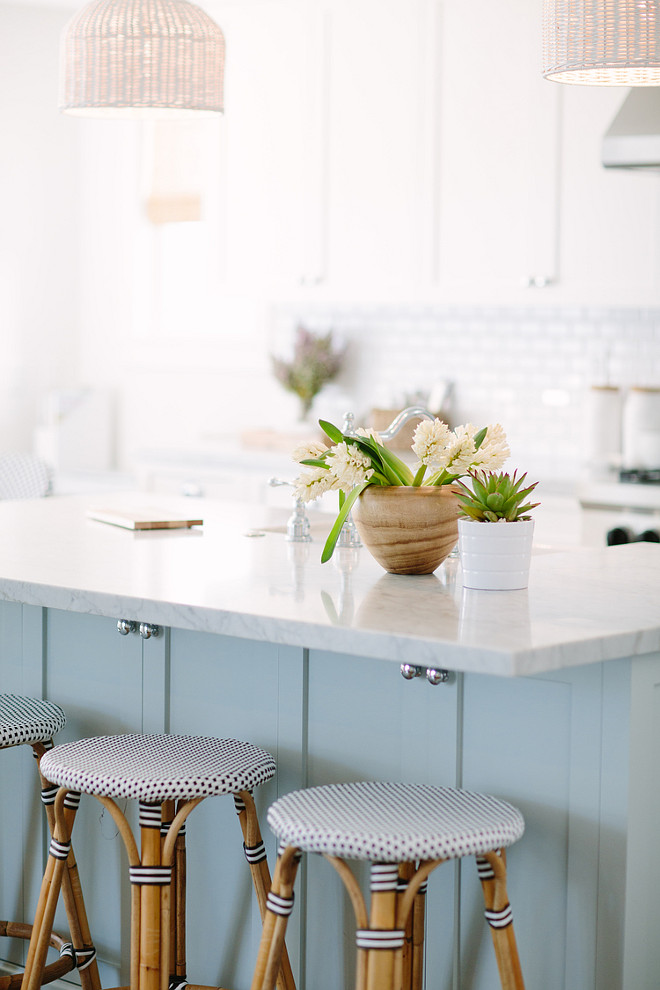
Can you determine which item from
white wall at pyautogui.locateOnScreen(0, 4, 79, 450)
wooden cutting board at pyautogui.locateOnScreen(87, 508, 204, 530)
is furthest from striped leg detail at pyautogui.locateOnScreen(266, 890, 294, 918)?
white wall at pyautogui.locateOnScreen(0, 4, 79, 450)

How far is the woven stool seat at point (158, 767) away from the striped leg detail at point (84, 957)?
550 mm

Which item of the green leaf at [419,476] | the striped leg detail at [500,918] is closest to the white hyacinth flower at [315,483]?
the green leaf at [419,476]

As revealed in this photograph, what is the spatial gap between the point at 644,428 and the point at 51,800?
115 inches

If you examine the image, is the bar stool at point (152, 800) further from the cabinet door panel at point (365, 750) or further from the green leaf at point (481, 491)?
the green leaf at point (481, 491)

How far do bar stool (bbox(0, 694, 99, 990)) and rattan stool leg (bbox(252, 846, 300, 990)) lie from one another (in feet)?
2.20

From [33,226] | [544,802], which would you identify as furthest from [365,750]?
[33,226]

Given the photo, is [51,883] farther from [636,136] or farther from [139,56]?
[636,136]

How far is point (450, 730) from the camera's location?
2242mm

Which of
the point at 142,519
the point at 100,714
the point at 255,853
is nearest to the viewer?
the point at 255,853

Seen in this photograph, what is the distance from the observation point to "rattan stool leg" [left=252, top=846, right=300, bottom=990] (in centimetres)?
197

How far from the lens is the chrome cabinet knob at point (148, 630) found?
2.51 metres

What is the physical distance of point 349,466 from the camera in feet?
8.14

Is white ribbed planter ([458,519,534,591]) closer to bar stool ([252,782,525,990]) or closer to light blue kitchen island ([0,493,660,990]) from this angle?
light blue kitchen island ([0,493,660,990])

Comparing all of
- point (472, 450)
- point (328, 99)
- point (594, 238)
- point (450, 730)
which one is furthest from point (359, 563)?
point (328, 99)
